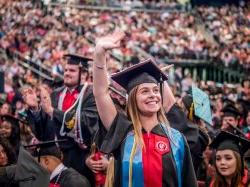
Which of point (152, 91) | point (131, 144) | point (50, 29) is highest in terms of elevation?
point (50, 29)

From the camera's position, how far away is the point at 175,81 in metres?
19.2

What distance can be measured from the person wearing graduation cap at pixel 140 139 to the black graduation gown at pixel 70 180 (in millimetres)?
1205

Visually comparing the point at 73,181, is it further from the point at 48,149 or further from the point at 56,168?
the point at 48,149

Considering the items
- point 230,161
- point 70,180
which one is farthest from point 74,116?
point 230,161

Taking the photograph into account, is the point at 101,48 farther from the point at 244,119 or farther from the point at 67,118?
the point at 244,119

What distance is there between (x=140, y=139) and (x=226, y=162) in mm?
1418

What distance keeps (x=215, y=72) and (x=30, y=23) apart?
606 centimetres

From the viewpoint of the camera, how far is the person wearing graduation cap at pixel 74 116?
22.9 ft

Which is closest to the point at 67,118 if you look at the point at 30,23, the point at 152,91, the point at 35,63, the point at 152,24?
the point at 152,91

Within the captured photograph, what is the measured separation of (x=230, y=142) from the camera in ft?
20.8

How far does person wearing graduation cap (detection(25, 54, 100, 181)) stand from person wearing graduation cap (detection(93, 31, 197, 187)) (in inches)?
70.3

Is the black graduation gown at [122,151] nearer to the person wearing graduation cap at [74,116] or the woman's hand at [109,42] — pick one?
the woman's hand at [109,42]

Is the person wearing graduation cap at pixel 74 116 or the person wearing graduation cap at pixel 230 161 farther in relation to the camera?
the person wearing graduation cap at pixel 74 116

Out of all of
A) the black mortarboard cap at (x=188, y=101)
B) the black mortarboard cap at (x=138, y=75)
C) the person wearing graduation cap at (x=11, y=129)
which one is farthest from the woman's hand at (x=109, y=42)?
the person wearing graduation cap at (x=11, y=129)
